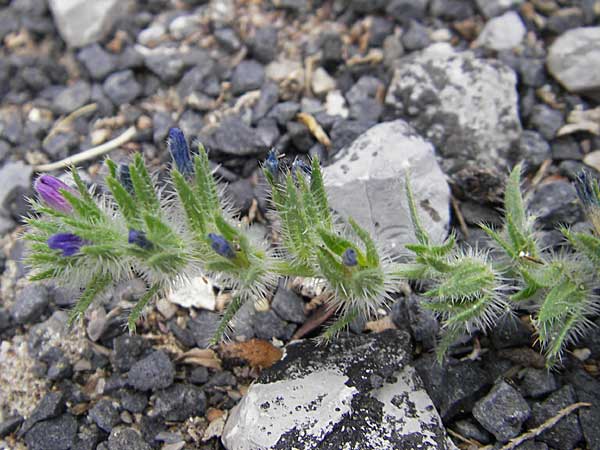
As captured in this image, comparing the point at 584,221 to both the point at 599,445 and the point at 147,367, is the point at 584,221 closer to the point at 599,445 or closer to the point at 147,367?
the point at 599,445

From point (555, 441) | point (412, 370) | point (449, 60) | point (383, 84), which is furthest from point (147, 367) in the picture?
point (449, 60)

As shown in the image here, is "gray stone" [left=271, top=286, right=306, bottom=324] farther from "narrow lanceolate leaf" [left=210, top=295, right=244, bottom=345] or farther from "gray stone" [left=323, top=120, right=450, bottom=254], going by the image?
"narrow lanceolate leaf" [left=210, top=295, right=244, bottom=345]

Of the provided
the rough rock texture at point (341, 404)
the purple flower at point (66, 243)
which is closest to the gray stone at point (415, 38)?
the rough rock texture at point (341, 404)

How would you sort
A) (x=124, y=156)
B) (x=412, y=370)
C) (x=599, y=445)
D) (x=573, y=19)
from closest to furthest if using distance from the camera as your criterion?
(x=599, y=445) → (x=412, y=370) → (x=124, y=156) → (x=573, y=19)

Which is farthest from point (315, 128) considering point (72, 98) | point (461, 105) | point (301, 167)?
point (72, 98)

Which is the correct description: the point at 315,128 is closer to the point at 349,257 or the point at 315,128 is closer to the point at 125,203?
the point at 349,257

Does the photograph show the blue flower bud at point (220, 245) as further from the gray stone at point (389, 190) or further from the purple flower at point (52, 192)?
the gray stone at point (389, 190)
